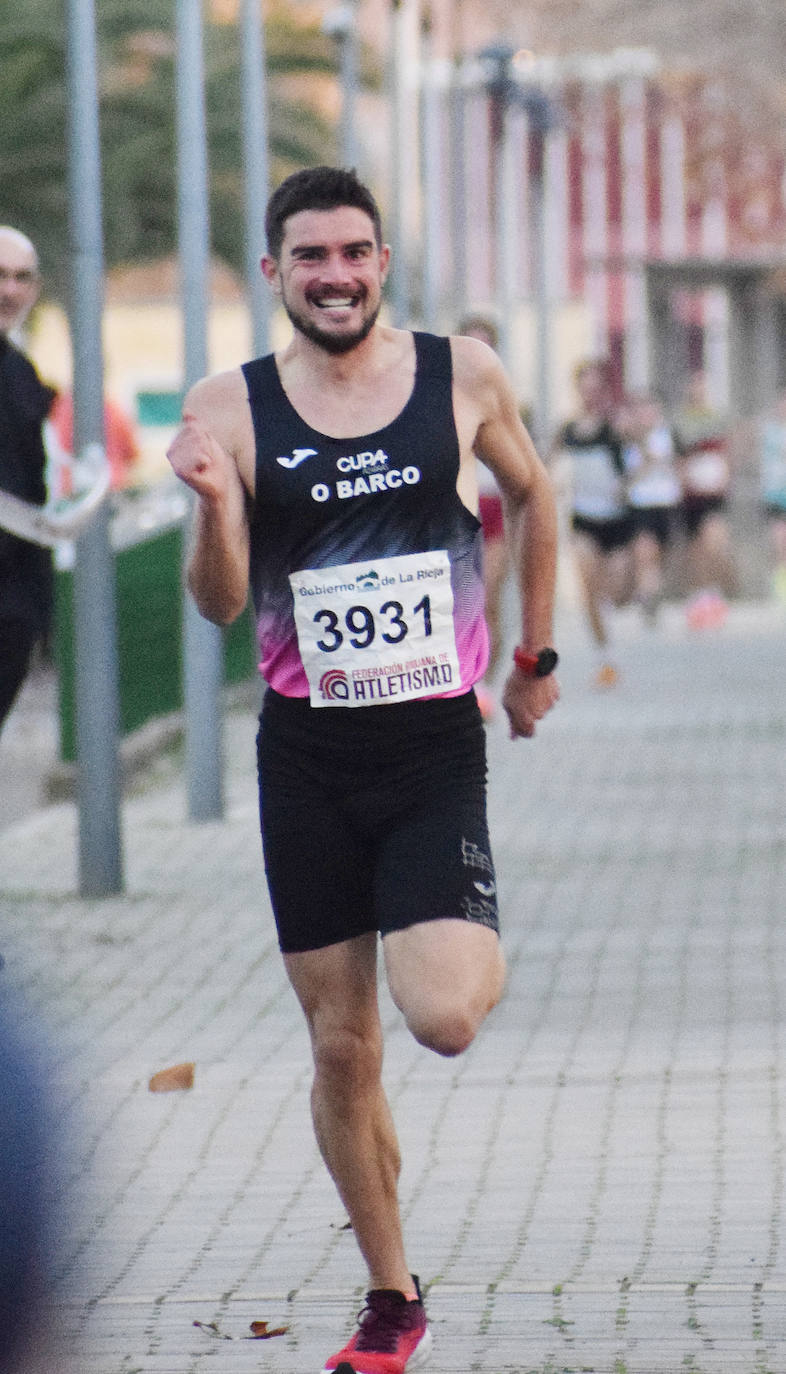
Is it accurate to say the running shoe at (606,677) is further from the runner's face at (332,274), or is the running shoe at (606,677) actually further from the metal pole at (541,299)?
the runner's face at (332,274)

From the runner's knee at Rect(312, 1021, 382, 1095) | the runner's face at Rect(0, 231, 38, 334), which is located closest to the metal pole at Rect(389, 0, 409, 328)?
the runner's face at Rect(0, 231, 38, 334)

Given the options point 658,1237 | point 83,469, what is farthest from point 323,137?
point 658,1237

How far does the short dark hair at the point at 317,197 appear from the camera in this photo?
479 centimetres

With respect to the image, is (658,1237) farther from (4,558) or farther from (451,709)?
(4,558)

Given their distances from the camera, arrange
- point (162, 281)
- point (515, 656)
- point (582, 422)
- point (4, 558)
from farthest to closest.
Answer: point (162, 281) < point (582, 422) < point (4, 558) < point (515, 656)

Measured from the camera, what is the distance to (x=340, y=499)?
4770 millimetres

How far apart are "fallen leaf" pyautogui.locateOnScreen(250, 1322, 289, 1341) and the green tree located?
18.9 metres

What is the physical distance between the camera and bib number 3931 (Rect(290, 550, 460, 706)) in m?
4.81

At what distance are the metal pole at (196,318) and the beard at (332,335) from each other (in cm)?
714

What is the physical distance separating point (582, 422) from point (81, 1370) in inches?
606

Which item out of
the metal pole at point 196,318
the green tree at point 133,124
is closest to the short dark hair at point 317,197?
the metal pole at point 196,318

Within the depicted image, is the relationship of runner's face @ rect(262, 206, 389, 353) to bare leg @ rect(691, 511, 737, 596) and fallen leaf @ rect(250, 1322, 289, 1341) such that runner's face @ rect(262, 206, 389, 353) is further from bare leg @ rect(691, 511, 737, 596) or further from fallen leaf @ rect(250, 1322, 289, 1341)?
bare leg @ rect(691, 511, 737, 596)

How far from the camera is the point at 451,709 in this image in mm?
4895

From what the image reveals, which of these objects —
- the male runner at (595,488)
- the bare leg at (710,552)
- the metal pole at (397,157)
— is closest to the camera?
the male runner at (595,488)
